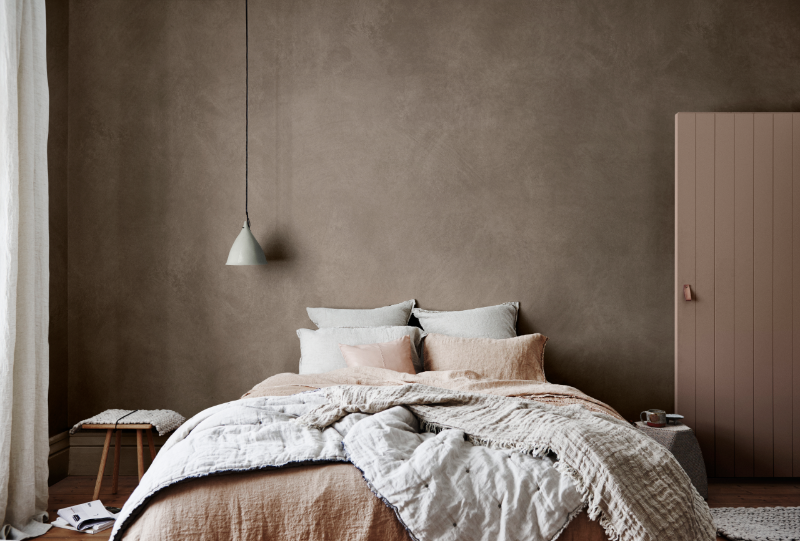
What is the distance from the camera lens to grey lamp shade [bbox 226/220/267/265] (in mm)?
3312

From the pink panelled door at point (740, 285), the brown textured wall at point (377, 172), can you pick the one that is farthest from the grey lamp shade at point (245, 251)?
the pink panelled door at point (740, 285)

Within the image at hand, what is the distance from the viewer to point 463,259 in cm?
357

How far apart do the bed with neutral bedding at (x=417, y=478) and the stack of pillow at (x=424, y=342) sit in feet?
3.35

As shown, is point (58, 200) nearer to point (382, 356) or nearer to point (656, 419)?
point (382, 356)

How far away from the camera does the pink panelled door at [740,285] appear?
3301mm

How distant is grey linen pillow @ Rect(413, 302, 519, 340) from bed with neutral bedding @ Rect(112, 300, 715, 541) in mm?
1309

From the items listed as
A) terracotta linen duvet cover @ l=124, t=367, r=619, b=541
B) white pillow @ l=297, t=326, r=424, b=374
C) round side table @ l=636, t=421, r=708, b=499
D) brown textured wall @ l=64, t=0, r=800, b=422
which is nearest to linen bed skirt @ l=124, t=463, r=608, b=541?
terracotta linen duvet cover @ l=124, t=367, r=619, b=541

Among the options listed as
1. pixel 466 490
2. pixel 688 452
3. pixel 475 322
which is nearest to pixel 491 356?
pixel 475 322

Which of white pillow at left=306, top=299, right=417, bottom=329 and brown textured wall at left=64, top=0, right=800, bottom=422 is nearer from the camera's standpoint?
white pillow at left=306, top=299, right=417, bottom=329

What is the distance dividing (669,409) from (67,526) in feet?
11.1

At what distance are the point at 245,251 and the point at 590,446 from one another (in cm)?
233

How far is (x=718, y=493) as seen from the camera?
3.10 metres

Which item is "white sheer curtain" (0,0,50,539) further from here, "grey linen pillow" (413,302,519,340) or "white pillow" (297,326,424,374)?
"grey linen pillow" (413,302,519,340)

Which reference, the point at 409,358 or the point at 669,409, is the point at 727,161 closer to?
the point at 669,409
